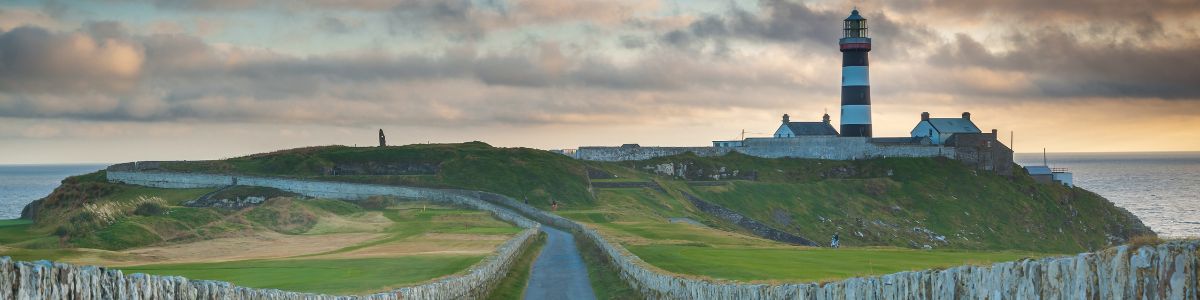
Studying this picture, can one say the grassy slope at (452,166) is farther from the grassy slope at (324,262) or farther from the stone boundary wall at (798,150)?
the grassy slope at (324,262)

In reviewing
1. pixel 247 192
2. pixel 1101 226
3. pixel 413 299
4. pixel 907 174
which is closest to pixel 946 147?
pixel 907 174

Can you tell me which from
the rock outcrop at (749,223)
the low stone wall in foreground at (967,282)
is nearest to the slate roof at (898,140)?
the rock outcrop at (749,223)

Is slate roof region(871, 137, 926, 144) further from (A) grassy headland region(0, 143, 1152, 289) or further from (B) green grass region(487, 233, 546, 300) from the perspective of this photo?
(B) green grass region(487, 233, 546, 300)

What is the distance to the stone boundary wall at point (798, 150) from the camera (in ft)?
461

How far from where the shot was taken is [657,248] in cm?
5309

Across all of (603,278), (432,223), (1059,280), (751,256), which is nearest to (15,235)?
(432,223)

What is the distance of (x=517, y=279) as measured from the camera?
4647cm

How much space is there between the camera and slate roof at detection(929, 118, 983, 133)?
495 ft

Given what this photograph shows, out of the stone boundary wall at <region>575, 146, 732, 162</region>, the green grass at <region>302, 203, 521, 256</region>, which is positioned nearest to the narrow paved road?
the green grass at <region>302, 203, 521, 256</region>

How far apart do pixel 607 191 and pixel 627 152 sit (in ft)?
101

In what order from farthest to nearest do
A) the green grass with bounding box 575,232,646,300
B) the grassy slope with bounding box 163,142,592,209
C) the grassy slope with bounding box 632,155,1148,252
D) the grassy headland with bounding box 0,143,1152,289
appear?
the grassy slope with bounding box 632,155,1148,252, the grassy slope with bounding box 163,142,592,209, the grassy headland with bounding box 0,143,1152,289, the green grass with bounding box 575,232,646,300

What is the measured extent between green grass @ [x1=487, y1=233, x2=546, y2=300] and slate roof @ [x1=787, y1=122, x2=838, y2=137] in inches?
3828

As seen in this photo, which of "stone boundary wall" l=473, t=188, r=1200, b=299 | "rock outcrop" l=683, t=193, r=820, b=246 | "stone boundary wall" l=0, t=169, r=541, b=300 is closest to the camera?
"stone boundary wall" l=473, t=188, r=1200, b=299

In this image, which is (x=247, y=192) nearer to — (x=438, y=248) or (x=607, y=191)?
(x=607, y=191)
